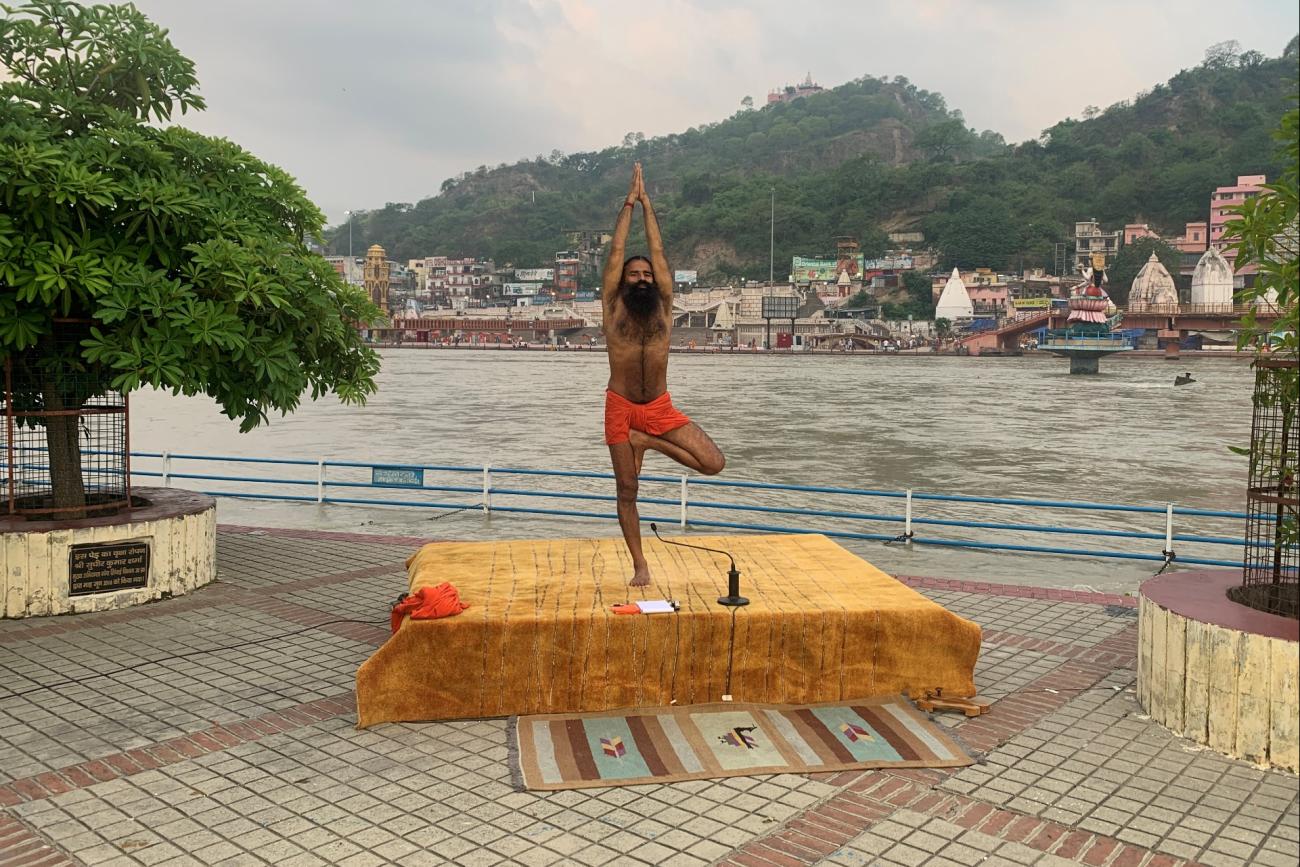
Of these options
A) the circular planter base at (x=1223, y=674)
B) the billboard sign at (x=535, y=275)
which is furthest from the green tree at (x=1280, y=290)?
the billboard sign at (x=535, y=275)

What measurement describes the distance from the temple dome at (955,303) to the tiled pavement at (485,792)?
403 feet

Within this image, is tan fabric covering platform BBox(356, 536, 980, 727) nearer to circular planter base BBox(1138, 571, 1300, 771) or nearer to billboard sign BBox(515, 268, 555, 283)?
circular planter base BBox(1138, 571, 1300, 771)

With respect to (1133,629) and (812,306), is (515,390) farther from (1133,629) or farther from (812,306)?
(812,306)

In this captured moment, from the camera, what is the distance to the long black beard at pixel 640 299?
7.10 metres

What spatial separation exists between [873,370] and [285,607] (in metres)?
84.8

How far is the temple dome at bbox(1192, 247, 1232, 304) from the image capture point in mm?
101875

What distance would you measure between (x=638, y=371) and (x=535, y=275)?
17212 cm

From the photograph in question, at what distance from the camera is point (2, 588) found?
846 cm

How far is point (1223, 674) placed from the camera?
5.68 metres

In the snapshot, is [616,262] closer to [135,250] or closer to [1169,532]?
[135,250]

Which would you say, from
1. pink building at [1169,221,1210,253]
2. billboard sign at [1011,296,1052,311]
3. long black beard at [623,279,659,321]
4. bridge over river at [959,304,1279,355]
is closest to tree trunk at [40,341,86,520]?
long black beard at [623,279,659,321]

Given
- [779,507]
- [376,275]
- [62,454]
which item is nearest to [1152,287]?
[779,507]

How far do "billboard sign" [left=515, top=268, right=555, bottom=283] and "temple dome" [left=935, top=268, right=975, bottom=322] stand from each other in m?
71.9

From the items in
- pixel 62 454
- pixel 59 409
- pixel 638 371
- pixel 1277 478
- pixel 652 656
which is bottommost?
pixel 652 656
